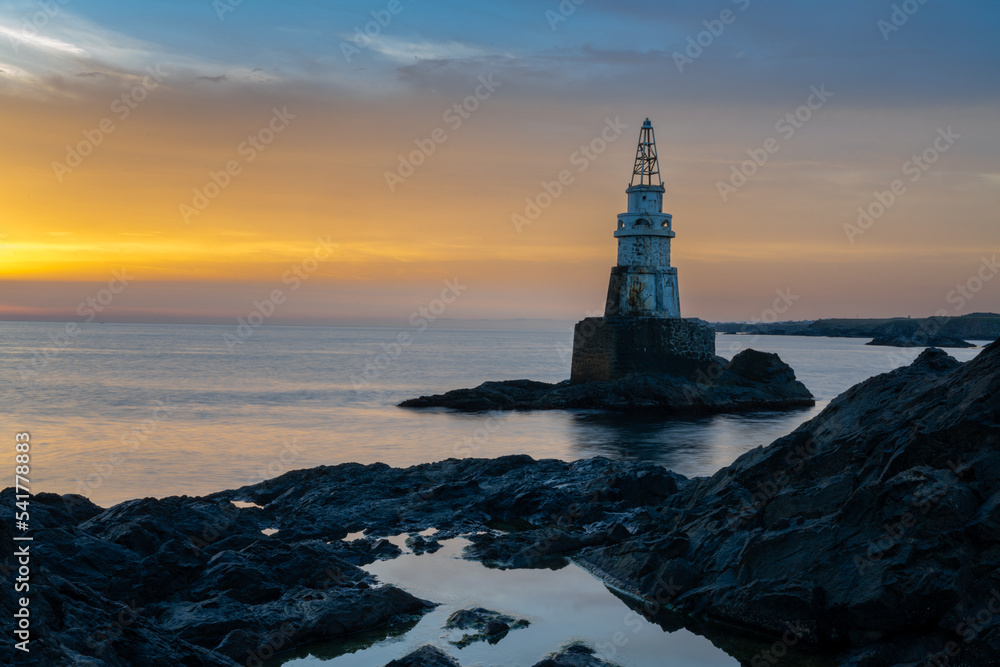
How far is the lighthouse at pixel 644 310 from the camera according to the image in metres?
38.2

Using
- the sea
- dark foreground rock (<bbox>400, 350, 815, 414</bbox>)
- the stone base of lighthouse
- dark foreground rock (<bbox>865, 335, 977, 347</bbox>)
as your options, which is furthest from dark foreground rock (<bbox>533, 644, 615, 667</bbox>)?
dark foreground rock (<bbox>865, 335, 977, 347</bbox>)

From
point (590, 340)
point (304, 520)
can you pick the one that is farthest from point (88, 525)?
point (590, 340)

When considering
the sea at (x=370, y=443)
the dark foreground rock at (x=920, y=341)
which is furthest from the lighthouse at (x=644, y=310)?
the dark foreground rock at (x=920, y=341)

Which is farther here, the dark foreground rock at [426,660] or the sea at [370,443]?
the sea at [370,443]

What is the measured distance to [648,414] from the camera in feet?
117

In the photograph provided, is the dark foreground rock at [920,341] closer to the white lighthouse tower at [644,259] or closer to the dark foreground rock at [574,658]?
the white lighthouse tower at [644,259]

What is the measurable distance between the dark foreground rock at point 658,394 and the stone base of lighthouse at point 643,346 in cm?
54

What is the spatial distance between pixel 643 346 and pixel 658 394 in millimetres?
2717

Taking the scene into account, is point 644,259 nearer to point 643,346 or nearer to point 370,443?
point 643,346

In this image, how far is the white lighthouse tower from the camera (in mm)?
38969

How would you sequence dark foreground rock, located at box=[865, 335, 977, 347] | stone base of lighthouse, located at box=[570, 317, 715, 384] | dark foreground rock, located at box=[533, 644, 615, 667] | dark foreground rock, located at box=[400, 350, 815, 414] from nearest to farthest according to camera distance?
dark foreground rock, located at box=[533, 644, 615, 667]
dark foreground rock, located at box=[400, 350, 815, 414]
stone base of lighthouse, located at box=[570, 317, 715, 384]
dark foreground rock, located at box=[865, 335, 977, 347]

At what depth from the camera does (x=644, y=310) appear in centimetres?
3894

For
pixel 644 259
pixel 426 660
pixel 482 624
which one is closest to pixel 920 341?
pixel 644 259

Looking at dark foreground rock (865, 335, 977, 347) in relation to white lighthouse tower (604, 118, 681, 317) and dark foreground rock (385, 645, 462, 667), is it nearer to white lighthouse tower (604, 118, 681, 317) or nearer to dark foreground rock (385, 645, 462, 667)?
white lighthouse tower (604, 118, 681, 317)
